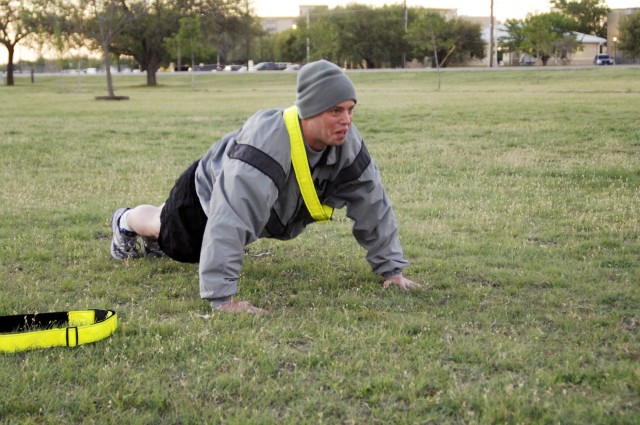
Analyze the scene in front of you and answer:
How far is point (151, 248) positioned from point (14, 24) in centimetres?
5788

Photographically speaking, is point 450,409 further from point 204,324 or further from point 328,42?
point 328,42

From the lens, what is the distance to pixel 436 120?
1748 centimetres

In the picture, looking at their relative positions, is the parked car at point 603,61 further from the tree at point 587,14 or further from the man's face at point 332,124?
the man's face at point 332,124

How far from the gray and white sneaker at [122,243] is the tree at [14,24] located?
5374 centimetres

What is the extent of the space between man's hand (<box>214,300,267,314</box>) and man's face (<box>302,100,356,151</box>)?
1.11 meters

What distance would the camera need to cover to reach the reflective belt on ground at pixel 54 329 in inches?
159

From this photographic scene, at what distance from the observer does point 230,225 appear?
4.59m

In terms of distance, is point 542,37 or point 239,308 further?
point 542,37

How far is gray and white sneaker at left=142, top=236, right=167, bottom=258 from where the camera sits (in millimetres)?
6098

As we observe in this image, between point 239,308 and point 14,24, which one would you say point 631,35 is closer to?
point 14,24

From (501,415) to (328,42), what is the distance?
63.9m

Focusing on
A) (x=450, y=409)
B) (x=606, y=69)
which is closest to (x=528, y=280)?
(x=450, y=409)

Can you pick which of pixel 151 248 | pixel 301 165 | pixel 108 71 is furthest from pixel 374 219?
pixel 108 71

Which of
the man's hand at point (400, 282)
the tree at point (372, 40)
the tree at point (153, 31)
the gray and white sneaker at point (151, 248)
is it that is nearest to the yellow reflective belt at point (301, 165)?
the man's hand at point (400, 282)
